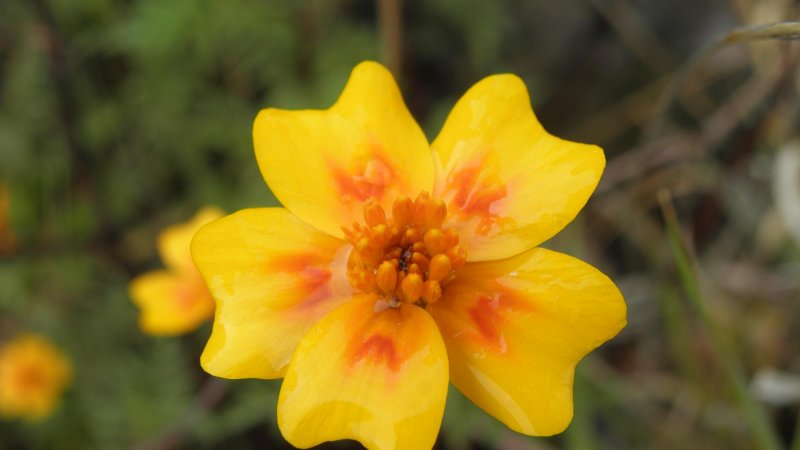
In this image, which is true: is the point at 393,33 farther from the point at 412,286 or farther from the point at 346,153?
the point at 412,286

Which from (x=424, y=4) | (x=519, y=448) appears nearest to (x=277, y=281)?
(x=519, y=448)

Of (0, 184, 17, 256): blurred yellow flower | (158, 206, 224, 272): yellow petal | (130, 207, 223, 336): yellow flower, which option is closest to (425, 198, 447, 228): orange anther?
(130, 207, 223, 336): yellow flower

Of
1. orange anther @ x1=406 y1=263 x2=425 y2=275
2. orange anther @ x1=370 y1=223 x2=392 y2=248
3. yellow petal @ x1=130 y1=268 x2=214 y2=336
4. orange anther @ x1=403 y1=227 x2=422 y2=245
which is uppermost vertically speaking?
orange anther @ x1=370 y1=223 x2=392 y2=248

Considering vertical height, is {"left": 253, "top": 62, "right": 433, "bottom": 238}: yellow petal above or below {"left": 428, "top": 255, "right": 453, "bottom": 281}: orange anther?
above

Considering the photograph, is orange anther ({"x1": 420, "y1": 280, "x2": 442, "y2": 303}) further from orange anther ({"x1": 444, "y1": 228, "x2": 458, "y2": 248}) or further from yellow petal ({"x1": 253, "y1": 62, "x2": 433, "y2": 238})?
yellow petal ({"x1": 253, "y1": 62, "x2": 433, "y2": 238})

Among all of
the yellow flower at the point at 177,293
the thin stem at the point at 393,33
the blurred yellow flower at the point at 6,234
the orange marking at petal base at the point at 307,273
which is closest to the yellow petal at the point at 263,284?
the orange marking at petal base at the point at 307,273

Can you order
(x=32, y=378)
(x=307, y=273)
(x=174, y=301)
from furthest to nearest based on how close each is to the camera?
(x=32, y=378) < (x=174, y=301) < (x=307, y=273)

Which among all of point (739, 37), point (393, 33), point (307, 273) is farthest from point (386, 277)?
point (393, 33)
